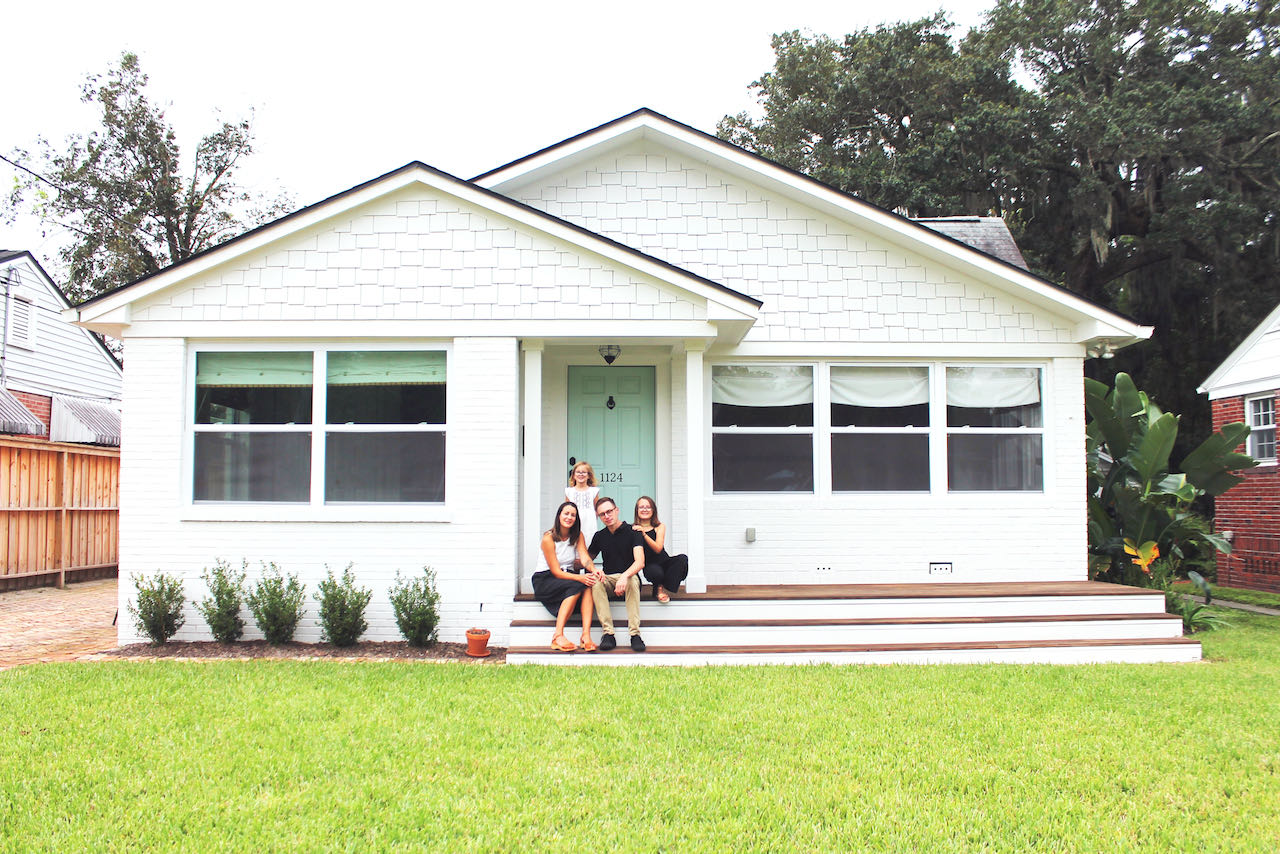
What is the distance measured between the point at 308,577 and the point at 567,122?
79.1 ft

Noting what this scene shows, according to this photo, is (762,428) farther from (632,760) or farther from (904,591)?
(632,760)

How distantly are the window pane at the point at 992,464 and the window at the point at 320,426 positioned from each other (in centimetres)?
539

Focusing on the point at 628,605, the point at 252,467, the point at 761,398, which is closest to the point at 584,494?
the point at 628,605

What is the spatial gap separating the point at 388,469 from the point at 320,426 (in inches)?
29.2

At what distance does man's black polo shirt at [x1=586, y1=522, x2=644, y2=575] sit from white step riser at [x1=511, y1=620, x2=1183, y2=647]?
51 centimetres

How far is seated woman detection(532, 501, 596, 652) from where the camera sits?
7.36 metres

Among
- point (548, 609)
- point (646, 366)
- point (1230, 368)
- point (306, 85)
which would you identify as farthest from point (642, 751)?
point (306, 85)

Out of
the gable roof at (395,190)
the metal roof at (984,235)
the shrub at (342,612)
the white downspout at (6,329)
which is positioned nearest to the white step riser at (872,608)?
the shrub at (342,612)

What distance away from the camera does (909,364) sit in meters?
9.44

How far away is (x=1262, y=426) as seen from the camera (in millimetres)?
14289

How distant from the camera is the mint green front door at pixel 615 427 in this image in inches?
374

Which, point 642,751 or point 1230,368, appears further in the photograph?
point 1230,368

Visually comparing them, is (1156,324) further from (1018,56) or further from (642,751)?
(642,751)

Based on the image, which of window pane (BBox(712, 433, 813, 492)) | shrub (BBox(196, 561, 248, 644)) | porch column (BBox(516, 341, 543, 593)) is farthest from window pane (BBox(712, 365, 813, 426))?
shrub (BBox(196, 561, 248, 644))
